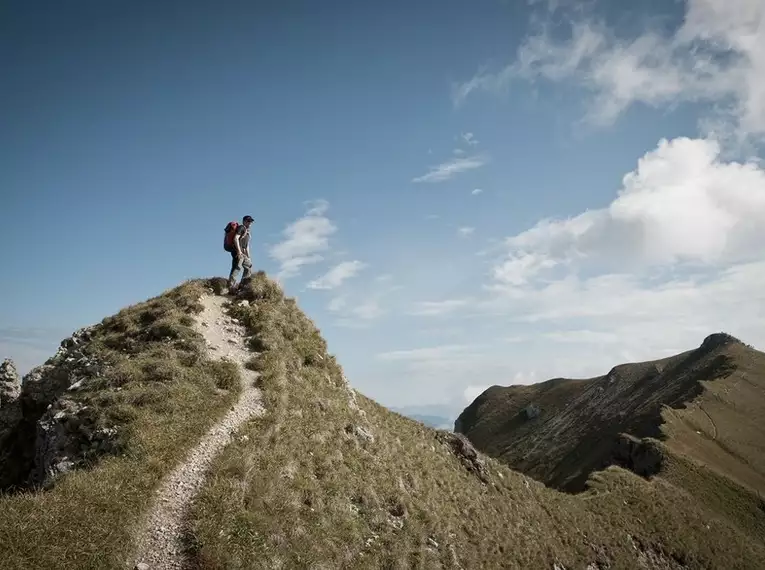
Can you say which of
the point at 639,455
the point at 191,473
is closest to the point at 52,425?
the point at 191,473

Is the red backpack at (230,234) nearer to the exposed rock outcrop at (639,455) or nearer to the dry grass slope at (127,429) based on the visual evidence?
the dry grass slope at (127,429)

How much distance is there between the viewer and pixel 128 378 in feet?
76.6

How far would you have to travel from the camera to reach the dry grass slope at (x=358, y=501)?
55.9 ft

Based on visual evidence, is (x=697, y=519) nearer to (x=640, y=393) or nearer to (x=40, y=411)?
(x=40, y=411)

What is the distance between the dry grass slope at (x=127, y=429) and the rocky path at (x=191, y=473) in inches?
17.5

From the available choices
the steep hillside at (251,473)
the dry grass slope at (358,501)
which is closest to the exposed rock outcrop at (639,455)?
the dry grass slope at (358,501)

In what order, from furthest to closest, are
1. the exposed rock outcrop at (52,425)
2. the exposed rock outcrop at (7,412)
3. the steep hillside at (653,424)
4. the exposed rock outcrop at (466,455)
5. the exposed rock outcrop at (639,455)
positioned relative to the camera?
the steep hillside at (653,424)
the exposed rock outcrop at (639,455)
the exposed rock outcrop at (466,455)
the exposed rock outcrop at (7,412)
the exposed rock outcrop at (52,425)

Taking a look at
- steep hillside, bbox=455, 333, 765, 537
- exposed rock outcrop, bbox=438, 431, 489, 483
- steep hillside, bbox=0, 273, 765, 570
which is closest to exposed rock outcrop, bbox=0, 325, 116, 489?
steep hillside, bbox=0, 273, 765, 570

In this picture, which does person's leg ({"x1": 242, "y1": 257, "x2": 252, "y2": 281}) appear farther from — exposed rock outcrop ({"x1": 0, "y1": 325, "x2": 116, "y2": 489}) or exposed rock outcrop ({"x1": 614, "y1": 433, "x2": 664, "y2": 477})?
exposed rock outcrop ({"x1": 614, "y1": 433, "x2": 664, "y2": 477})

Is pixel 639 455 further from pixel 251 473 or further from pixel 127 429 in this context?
pixel 127 429

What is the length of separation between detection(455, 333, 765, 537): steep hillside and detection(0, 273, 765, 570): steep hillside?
4445 centimetres

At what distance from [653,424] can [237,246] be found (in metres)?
95.4

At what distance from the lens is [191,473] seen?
18.0 m

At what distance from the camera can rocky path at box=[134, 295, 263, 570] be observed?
1442 cm
